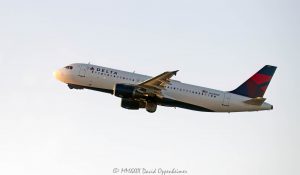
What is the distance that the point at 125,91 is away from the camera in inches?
2327

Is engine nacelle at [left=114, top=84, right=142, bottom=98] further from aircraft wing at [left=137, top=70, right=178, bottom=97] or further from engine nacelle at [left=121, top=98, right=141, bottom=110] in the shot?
engine nacelle at [left=121, top=98, right=141, bottom=110]

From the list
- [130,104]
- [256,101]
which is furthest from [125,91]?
[256,101]

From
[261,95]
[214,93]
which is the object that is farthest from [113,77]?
[261,95]

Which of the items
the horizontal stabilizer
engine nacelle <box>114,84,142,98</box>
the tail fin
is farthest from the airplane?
the tail fin

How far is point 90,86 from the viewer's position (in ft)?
204

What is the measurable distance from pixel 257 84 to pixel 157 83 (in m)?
12.9

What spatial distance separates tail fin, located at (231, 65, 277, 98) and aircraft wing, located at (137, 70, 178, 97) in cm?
919

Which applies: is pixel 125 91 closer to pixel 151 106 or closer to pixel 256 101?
pixel 151 106

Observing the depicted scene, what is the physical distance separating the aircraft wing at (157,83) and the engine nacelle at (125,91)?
0.81m

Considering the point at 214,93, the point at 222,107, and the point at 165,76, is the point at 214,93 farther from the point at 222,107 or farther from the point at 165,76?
the point at 165,76

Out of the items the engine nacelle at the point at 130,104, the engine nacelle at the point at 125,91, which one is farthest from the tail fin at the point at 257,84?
the engine nacelle at the point at 125,91

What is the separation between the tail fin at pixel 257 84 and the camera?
212 ft

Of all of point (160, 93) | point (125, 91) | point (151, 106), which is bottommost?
point (151, 106)

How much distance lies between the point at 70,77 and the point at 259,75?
22019 millimetres
